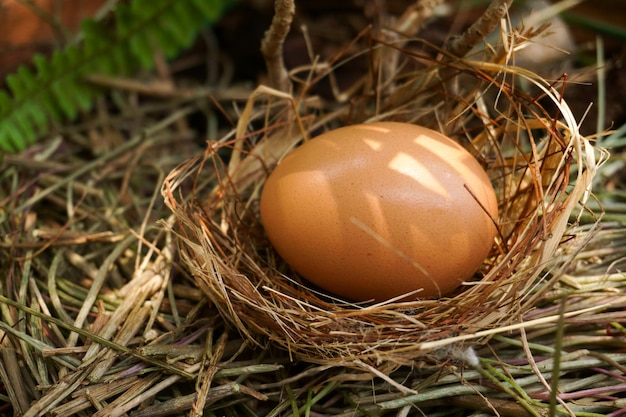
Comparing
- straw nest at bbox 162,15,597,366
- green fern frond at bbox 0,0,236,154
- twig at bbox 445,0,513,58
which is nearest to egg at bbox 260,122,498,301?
straw nest at bbox 162,15,597,366

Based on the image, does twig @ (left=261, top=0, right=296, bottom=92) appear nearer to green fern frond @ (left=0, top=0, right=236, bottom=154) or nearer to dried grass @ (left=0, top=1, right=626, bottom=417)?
dried grass @ (left=0, top=1, right=626, bottom=417)

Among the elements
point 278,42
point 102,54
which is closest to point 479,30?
point 278,42

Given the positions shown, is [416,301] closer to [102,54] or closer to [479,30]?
[479,30]

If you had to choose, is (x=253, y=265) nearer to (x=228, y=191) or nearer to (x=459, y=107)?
(x=228, y=191)

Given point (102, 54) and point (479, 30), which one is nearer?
point (479, 30)

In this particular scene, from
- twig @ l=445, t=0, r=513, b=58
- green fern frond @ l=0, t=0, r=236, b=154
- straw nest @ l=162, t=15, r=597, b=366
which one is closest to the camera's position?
straw nest @ l=162, t=15, r=597, b=366

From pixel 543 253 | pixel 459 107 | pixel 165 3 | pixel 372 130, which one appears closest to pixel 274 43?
pixel 372 130

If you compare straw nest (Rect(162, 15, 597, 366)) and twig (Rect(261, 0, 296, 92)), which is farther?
twig (Rect(261, 0, 296, 92))
